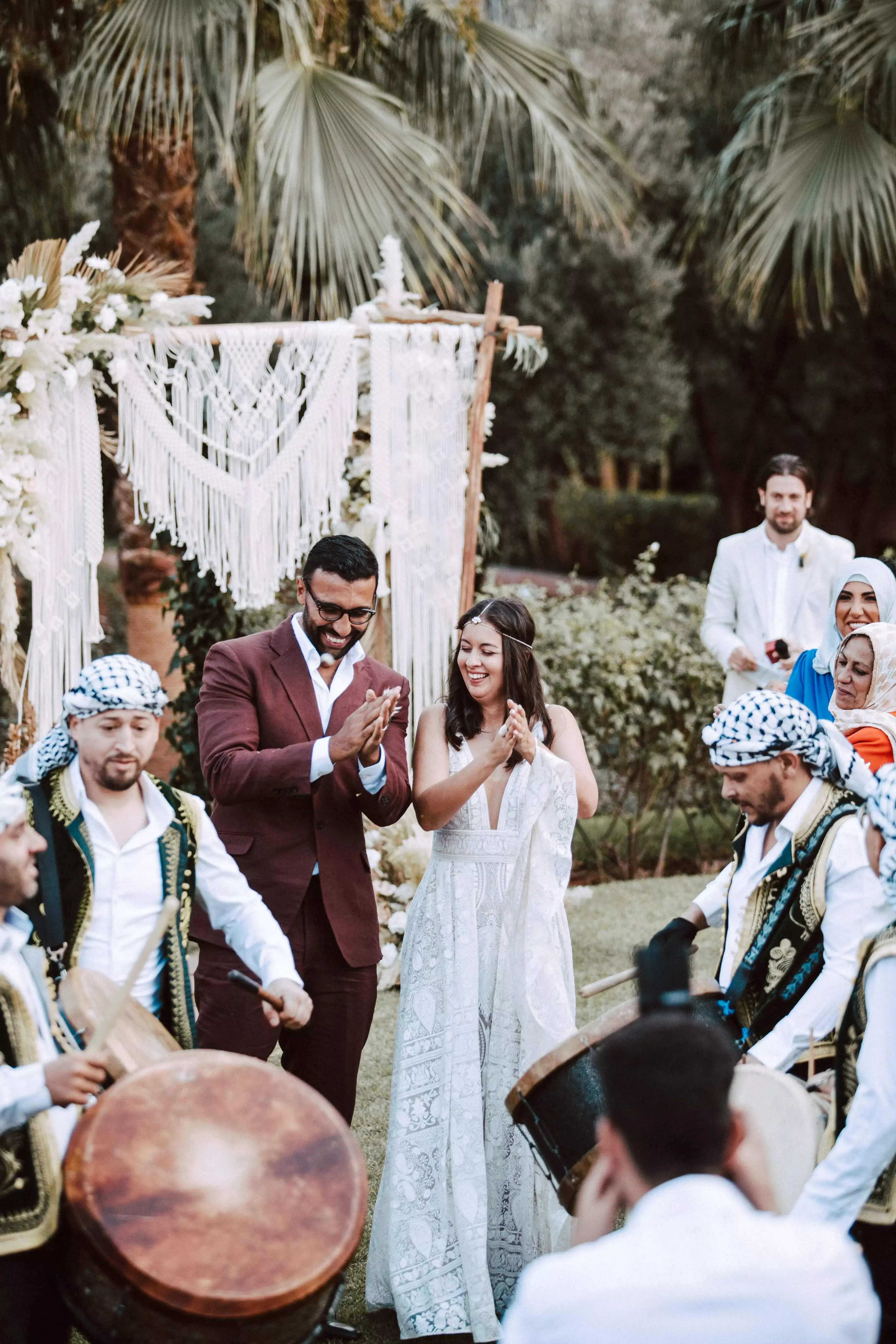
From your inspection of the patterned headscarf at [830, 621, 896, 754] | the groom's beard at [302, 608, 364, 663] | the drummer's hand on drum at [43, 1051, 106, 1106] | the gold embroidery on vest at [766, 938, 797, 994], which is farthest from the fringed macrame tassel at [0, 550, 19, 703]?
the gold embroidery on vest at [766, 938, 797, 994]

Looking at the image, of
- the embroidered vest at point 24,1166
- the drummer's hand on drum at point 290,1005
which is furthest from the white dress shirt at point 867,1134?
the embroidered vest at point 24,1166

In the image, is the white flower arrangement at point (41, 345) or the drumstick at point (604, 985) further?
the white flower arrangement at point (41, 345)

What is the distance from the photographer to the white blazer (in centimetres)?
732

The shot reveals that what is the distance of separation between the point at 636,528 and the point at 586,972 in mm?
16419

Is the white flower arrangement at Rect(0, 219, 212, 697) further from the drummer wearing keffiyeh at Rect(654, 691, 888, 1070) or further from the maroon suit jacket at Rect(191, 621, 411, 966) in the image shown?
the drummer wearing keffiyeh at Rect(654, 691, 888, 1070)

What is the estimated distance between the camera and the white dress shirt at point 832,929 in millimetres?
3189

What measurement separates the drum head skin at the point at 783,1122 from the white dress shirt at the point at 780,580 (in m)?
Answer: 4.45

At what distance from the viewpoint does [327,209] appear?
8695mm

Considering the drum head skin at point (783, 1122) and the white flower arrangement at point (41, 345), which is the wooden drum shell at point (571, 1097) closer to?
the drum head skin at point (783, 1122)

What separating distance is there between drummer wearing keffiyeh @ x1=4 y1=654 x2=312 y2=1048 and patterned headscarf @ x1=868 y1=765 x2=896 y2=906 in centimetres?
130

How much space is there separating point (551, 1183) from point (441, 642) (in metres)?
3.64

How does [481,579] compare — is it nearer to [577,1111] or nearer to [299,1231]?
[577,1111]

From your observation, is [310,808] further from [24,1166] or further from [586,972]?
[586,972]

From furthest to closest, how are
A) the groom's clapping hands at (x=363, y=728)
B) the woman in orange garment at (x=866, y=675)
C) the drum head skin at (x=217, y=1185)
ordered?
the woman in orange garment at (x=866, y=675), the groom's clapping hands at (x=363, y=728), the drum head skin at (x=217, y=1185)
